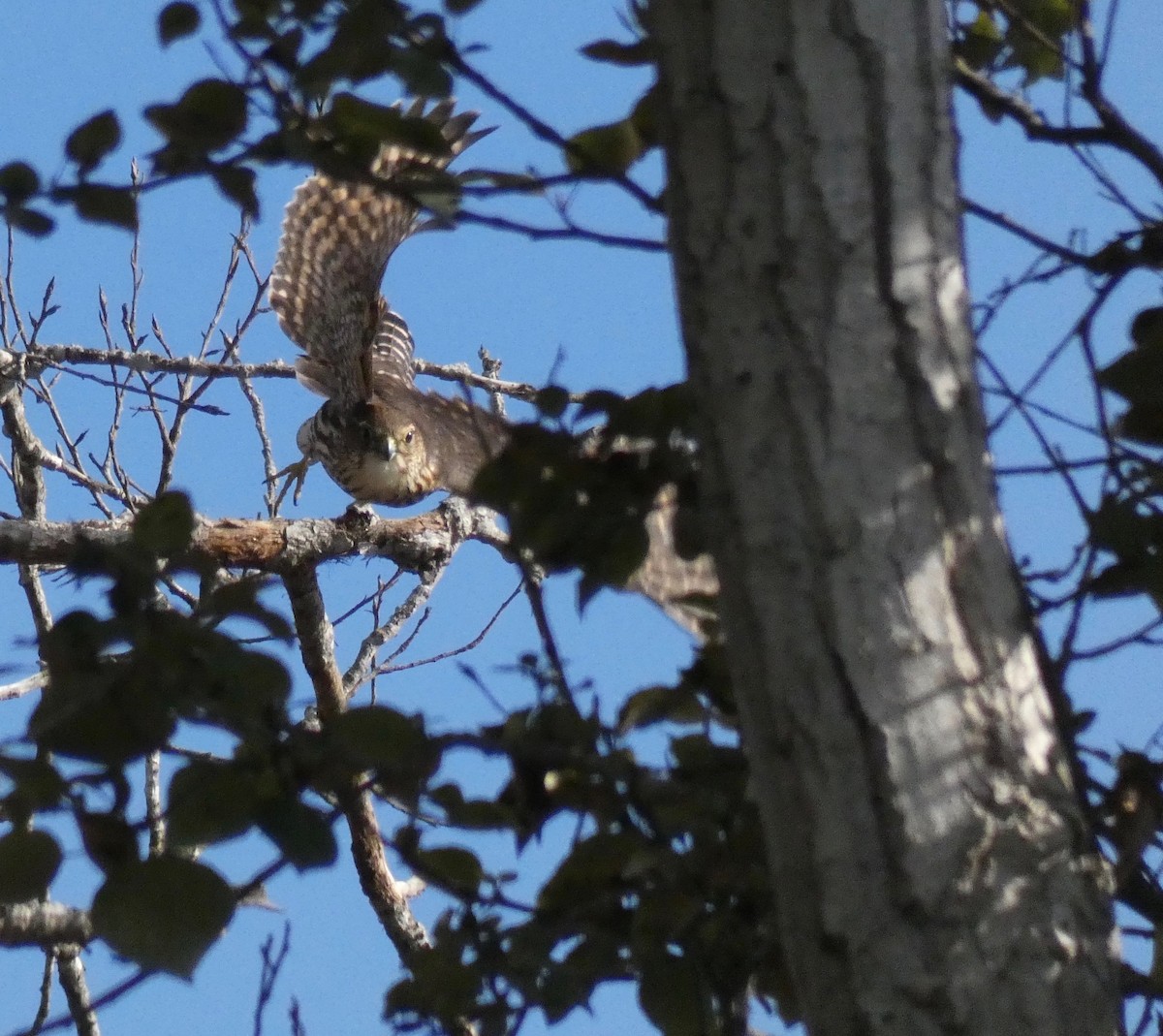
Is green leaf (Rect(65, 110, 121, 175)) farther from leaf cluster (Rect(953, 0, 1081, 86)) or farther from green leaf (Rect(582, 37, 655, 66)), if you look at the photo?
leaf cluster (Rect(953, 0, 1081, 86))

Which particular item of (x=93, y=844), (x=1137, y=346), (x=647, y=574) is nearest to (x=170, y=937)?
(x=93, y=844)

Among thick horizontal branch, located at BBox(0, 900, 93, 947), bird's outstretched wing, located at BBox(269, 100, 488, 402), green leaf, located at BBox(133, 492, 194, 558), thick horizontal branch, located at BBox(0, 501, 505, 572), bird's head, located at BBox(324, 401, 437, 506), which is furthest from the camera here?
bird's head, located at BBox(324, 401, 437, 506)

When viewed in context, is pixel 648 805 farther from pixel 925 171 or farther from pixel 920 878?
pixel 925 171

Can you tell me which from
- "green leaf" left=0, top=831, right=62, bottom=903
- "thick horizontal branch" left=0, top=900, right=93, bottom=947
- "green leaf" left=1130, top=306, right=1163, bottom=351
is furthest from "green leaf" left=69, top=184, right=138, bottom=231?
"thick horizontal branch" left=0, top=900, right=93, bottom=947

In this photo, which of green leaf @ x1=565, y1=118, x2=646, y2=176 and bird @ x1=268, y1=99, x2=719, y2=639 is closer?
green leaf @ x1=565, y1=118, x2=646, y2=176

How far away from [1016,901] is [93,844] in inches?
27.6

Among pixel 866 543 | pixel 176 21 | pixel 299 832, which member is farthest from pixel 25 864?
pixel 176 21

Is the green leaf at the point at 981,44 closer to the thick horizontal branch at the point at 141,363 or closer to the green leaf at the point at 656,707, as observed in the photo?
the green leaf at the point at 656,707

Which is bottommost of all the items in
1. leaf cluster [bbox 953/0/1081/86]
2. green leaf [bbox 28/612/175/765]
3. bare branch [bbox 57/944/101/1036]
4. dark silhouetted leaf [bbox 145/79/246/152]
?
green leaf [bbox 28/612/175/765]

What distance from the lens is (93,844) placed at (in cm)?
118

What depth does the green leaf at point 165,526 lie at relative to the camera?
1236mm

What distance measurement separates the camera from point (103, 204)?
1477 millimetres

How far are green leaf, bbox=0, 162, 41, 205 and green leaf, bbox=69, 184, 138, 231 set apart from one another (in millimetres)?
37

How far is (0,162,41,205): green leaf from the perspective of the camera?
4.69 feet
